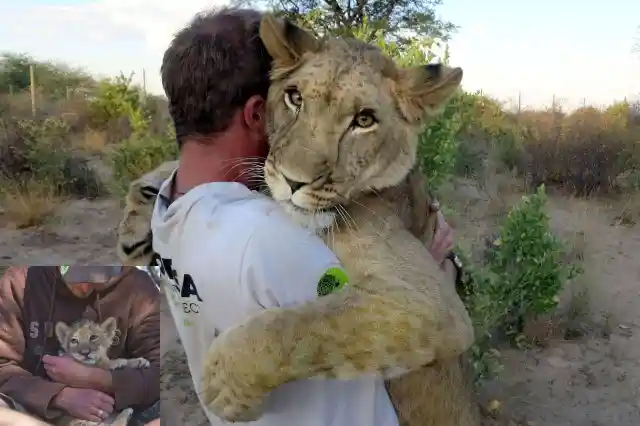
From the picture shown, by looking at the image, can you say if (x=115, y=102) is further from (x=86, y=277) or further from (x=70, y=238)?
(x=86, y=277)

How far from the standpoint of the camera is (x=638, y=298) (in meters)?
8.27

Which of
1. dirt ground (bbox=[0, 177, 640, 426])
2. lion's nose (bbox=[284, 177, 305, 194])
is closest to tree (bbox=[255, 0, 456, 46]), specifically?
dirt ground (bbox=[0, 177, 640, 426])

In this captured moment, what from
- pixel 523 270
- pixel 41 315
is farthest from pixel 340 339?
pixel 523 270

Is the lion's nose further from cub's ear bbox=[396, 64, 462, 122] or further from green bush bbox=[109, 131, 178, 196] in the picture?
green bush bbox=[109, 131, 178, 196]

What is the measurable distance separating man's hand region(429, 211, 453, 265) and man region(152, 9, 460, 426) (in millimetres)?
798

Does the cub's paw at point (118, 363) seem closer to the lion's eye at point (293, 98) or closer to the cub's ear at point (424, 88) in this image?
the lion's eye at point (293, 98)

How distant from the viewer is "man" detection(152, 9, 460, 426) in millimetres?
1769

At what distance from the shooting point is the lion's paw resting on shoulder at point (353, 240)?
5.93 ft

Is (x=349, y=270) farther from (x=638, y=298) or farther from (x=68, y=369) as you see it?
(x=638, y=298)

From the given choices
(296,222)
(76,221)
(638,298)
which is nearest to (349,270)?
(296,222)

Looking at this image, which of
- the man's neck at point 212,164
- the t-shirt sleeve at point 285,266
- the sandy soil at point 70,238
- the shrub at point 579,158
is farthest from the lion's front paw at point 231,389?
the shrub at point 579,158

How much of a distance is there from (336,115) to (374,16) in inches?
346

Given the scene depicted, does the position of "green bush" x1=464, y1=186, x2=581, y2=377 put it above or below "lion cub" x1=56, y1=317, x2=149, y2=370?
below

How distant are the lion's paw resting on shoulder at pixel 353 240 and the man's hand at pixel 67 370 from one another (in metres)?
0.40
